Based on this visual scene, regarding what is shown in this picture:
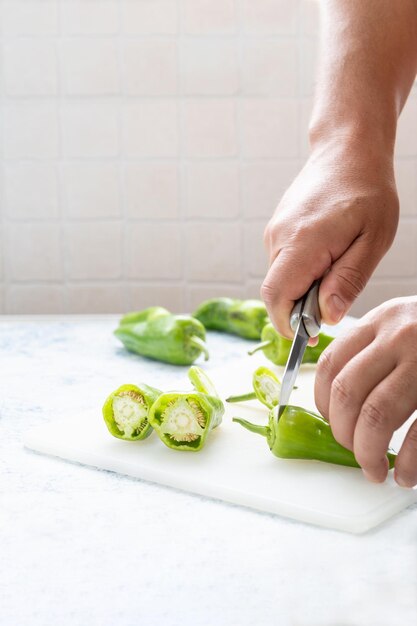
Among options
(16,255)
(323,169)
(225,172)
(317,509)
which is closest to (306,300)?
(323,169)

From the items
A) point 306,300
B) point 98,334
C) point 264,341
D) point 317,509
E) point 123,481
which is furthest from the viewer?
point 98,334

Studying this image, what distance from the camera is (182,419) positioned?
1006 mm

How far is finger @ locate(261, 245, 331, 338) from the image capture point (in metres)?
1.05

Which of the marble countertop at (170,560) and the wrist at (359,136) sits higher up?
the wrist at (359,136)

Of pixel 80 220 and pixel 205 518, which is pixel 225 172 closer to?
pixel 80 220

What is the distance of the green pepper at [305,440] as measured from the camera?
92 cm

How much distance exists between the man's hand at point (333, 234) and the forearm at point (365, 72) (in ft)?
0.17

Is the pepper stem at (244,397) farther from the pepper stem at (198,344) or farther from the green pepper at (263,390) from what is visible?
the pepper stem at (198,344)

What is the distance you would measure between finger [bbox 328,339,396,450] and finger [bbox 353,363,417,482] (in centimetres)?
1

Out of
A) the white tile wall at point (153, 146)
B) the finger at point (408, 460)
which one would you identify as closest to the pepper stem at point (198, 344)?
the finger at point (408, 460)

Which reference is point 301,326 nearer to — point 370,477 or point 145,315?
point 370,477

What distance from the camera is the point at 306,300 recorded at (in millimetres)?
1059

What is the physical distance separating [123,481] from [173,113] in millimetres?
1542

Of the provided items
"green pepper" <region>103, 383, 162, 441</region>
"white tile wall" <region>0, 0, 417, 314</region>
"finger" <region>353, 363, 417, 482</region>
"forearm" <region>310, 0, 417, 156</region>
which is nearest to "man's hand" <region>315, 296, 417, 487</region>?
"finger" <region>353, 363, 417, 482</region>
